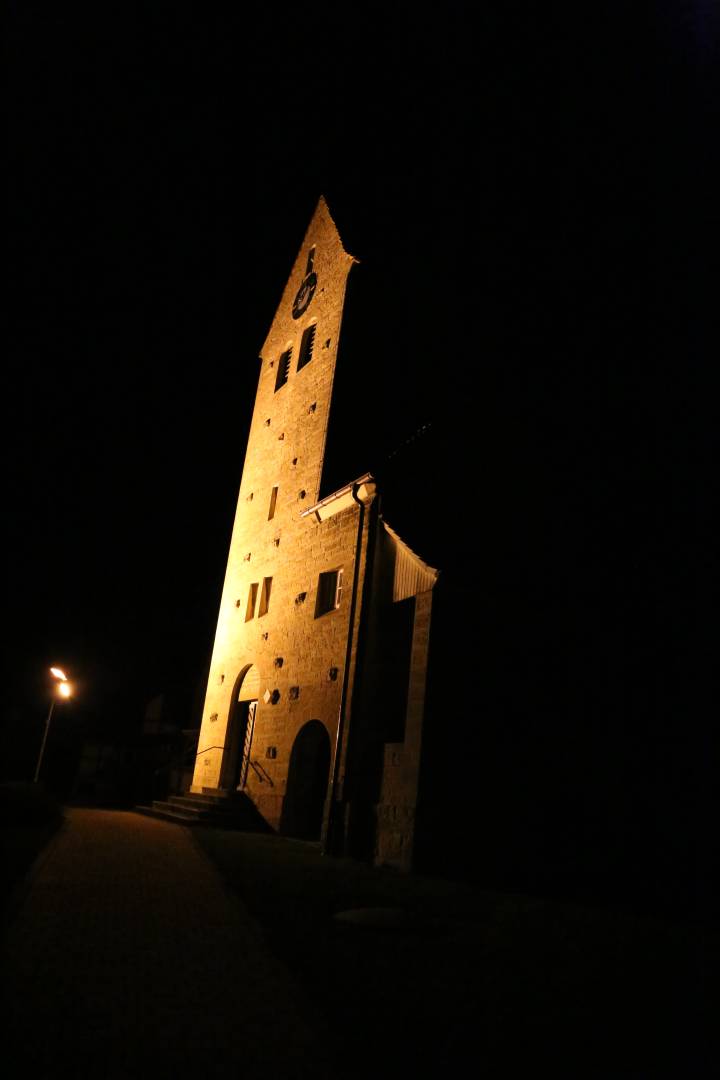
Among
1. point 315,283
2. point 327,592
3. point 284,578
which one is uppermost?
point 315,283

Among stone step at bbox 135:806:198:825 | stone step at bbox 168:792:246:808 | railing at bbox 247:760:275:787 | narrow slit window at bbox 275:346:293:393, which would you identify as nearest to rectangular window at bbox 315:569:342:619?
railing at bbox 247:760:275:787

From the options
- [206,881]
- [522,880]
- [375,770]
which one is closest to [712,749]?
[522,880]

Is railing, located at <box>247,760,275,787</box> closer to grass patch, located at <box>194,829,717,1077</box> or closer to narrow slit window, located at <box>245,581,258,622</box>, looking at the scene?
narrow slit window, located at <box>245,581,258,622</box>

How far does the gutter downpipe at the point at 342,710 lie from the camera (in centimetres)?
1110

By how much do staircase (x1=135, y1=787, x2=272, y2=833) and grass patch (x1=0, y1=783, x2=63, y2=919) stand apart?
2509 millimetres

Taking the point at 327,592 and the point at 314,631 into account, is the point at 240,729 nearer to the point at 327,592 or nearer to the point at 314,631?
the point at 314,631

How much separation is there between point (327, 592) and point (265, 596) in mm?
2878

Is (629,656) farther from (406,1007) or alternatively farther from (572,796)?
(406,1007)

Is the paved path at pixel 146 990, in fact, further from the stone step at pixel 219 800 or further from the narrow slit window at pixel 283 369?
the narrow slit window at pixel 283 369

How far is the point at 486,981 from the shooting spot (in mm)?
4020

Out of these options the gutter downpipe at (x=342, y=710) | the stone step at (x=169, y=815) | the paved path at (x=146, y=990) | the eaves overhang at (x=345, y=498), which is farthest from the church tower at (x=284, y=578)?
the paved path at (x=146, y=990)

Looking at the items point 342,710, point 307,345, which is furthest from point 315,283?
point 342,710

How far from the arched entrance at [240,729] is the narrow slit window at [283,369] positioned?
8464 millimetres

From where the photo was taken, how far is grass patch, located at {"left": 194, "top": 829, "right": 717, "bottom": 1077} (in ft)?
9.79
